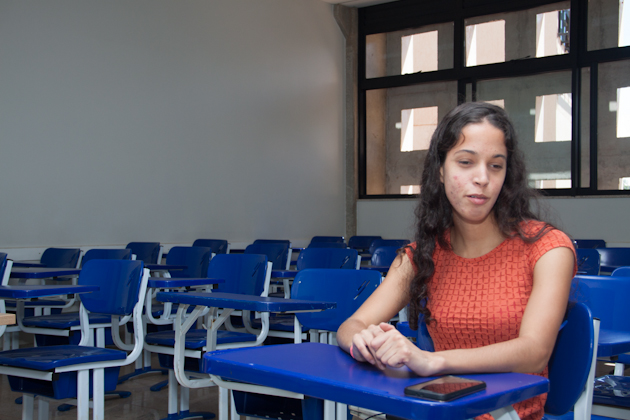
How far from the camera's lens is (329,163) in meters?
8.88

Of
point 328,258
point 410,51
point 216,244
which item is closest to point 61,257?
point 216,244

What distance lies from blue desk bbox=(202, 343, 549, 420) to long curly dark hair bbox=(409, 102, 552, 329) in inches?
12.9

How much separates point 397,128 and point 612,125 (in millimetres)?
2914

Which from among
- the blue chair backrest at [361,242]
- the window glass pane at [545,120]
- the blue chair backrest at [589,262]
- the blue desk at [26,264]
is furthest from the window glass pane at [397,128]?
the blue desk at [26,264]

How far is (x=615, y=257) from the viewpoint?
4.78m

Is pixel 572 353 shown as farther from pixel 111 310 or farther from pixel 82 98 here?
pixel 82 98

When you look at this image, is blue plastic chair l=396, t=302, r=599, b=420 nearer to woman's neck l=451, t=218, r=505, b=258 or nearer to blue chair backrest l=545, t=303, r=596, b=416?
blue chair backrest l=545, t=303, r=596, b=416

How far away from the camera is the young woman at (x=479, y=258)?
1212 millimetres

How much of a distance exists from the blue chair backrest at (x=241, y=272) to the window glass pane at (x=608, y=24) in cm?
618

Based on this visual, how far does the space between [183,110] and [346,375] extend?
595 centimetres

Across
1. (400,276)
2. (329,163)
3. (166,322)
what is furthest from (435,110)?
(400,276)

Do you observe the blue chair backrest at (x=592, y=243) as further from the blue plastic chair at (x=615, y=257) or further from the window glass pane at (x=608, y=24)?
the window glass pane at (x=608, y=24)

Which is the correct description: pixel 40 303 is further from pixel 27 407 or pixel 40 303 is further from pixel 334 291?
pixel 334 291

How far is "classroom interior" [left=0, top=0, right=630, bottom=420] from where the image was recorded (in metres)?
5.21
